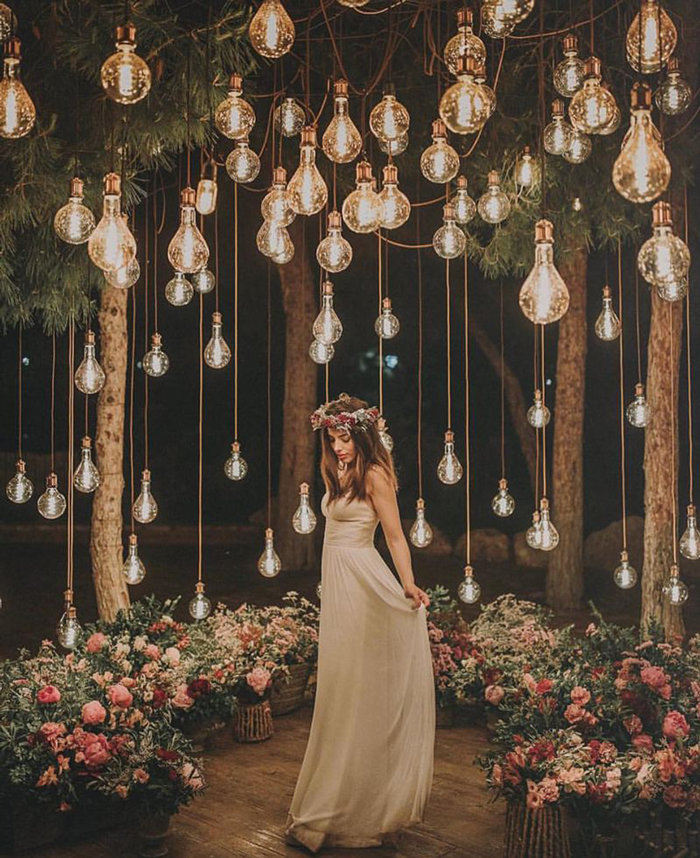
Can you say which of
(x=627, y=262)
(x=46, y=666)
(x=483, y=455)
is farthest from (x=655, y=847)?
(x=483, y=455)

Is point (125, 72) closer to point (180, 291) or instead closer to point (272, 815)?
point (180, 291)

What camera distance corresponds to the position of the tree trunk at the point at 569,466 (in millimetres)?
9125

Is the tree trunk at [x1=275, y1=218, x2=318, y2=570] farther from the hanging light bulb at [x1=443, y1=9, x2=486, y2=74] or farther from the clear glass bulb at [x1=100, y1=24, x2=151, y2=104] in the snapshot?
the clear glass bulb at [x1=100, y1=24, x2=151, y2=104]

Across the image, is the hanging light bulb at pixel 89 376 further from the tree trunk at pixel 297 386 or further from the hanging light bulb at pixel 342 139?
the tree trunk at pixel 297 386

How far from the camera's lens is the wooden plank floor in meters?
3.91

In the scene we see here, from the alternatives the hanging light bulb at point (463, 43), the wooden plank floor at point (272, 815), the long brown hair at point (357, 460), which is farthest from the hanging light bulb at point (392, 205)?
the wooden plank floor at point (272, 815)

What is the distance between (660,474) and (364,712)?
303 centimetres

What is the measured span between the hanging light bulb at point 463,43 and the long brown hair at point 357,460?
1.39m

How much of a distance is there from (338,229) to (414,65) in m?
3.06

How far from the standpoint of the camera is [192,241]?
123 inches

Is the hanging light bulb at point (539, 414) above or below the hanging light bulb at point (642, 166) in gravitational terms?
below

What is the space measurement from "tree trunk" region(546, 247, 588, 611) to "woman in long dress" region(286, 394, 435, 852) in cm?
530

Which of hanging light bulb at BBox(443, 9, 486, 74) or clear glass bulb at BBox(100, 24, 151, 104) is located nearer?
clear glass bulb at BBox(100, 24, 151, 104)

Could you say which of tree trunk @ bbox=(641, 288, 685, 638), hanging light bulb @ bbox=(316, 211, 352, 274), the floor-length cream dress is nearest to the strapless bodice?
the floor-length cream dress
